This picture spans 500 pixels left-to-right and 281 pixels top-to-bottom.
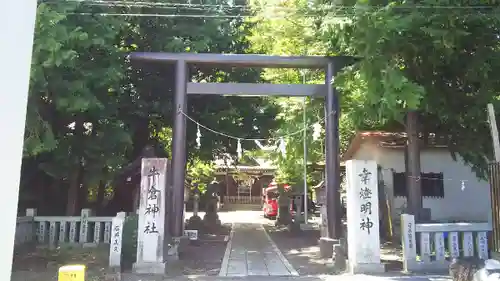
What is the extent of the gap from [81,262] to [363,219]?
22.1ft

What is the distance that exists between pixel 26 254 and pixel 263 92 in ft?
25.1

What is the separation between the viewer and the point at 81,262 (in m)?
10.1

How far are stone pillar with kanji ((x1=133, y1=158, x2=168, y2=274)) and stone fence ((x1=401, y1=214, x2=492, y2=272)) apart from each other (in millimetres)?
5460

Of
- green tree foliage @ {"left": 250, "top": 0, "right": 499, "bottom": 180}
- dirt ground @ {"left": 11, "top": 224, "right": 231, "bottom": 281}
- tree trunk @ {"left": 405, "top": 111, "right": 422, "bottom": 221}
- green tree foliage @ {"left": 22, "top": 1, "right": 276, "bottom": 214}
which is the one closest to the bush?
dirt ground @ {"left": 11, "top": 224, "right": 231, "bottom": 281}

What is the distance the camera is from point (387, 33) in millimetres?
8719

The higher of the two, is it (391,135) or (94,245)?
(391,135)

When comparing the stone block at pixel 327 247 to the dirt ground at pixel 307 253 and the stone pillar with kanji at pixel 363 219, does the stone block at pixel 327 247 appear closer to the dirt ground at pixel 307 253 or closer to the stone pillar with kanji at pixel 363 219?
the dirt ground at pixel 307 253

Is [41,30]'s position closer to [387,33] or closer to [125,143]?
[125,143]

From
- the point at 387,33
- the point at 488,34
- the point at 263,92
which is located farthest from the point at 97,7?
the point at 488,34

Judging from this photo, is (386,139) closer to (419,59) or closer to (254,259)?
(419,59)

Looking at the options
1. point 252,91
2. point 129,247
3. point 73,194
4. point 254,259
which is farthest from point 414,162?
point 73,194

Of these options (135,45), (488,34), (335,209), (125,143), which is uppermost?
(135,45)

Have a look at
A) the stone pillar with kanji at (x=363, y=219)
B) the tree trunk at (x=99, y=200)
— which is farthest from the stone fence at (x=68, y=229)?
the stone pillar with kanji at (x=363, y=219)

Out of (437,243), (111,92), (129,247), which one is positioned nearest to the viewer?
(437,243)
